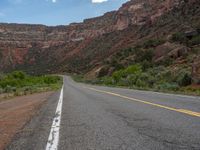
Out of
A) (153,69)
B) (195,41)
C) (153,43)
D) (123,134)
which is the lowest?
(123,134)

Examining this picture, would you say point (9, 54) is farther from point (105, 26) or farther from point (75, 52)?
point (105, 26)

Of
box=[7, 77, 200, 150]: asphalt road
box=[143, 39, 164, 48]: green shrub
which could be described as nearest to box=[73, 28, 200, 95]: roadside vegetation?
box=[143, 39, 164, 48]: green shrub

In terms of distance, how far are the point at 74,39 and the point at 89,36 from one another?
14361 millimetres

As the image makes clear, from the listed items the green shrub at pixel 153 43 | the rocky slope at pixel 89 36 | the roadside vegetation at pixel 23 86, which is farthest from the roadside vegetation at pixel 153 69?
the roadside vegetation at pixel 23 86

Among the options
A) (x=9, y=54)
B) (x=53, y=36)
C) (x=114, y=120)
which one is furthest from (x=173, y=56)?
(x=53, y=36)

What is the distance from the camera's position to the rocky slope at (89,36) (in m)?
93.3

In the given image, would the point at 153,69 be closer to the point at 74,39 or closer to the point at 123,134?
the point at 123,134

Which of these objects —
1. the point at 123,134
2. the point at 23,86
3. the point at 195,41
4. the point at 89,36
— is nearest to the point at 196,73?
the point at 123,134

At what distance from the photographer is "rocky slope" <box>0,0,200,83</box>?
93.3m

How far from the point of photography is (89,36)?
15500 centimetres

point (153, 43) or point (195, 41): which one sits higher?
point (153, 43)

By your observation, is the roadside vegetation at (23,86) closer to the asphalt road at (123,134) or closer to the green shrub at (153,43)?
the green shrub at (153,43)

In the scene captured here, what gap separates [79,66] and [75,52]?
13513 mm

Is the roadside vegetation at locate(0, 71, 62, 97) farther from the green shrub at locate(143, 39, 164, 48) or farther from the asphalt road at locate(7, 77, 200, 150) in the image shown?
the asphalt road at locate(7, 77, 200, 150)
